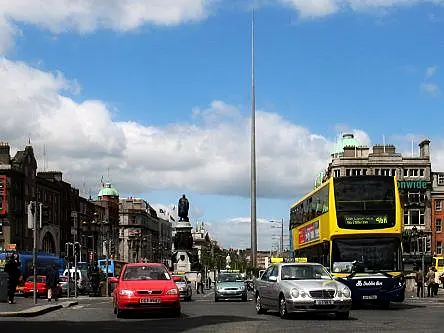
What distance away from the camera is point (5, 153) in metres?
96.4

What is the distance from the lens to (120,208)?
177m

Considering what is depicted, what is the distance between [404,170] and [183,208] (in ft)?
167

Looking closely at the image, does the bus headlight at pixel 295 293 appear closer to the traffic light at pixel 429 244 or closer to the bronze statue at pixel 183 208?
the bronze statue at pixel 183 208

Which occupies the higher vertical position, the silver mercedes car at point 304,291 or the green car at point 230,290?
the silver mercedes car at point 304,291

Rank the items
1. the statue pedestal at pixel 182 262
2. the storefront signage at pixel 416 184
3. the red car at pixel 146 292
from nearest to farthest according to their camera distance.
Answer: the red car at pixel 146 292 → the statue pedestal at pixel 182 262 → the storefront signage at pixel 416 184

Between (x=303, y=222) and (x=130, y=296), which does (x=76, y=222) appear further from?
(x=130, y=296)

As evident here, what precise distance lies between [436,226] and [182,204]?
4888 cm

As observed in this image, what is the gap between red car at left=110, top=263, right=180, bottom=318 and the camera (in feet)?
71.2

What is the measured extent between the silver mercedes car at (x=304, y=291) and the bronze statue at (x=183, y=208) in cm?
5868

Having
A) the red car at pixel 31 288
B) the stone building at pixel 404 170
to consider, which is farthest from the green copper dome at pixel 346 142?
the red car at pixel 31 288

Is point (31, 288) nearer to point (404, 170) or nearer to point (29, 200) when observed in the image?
point (29, 200)

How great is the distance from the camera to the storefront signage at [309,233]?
31255 millimetres

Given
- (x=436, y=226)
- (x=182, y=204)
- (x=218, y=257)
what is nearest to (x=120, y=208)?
(x=218, y=257)

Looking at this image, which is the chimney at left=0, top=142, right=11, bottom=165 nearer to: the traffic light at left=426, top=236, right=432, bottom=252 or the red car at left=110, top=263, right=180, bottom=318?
the traffic light at left=426, top=236, right=432, bottom=252
